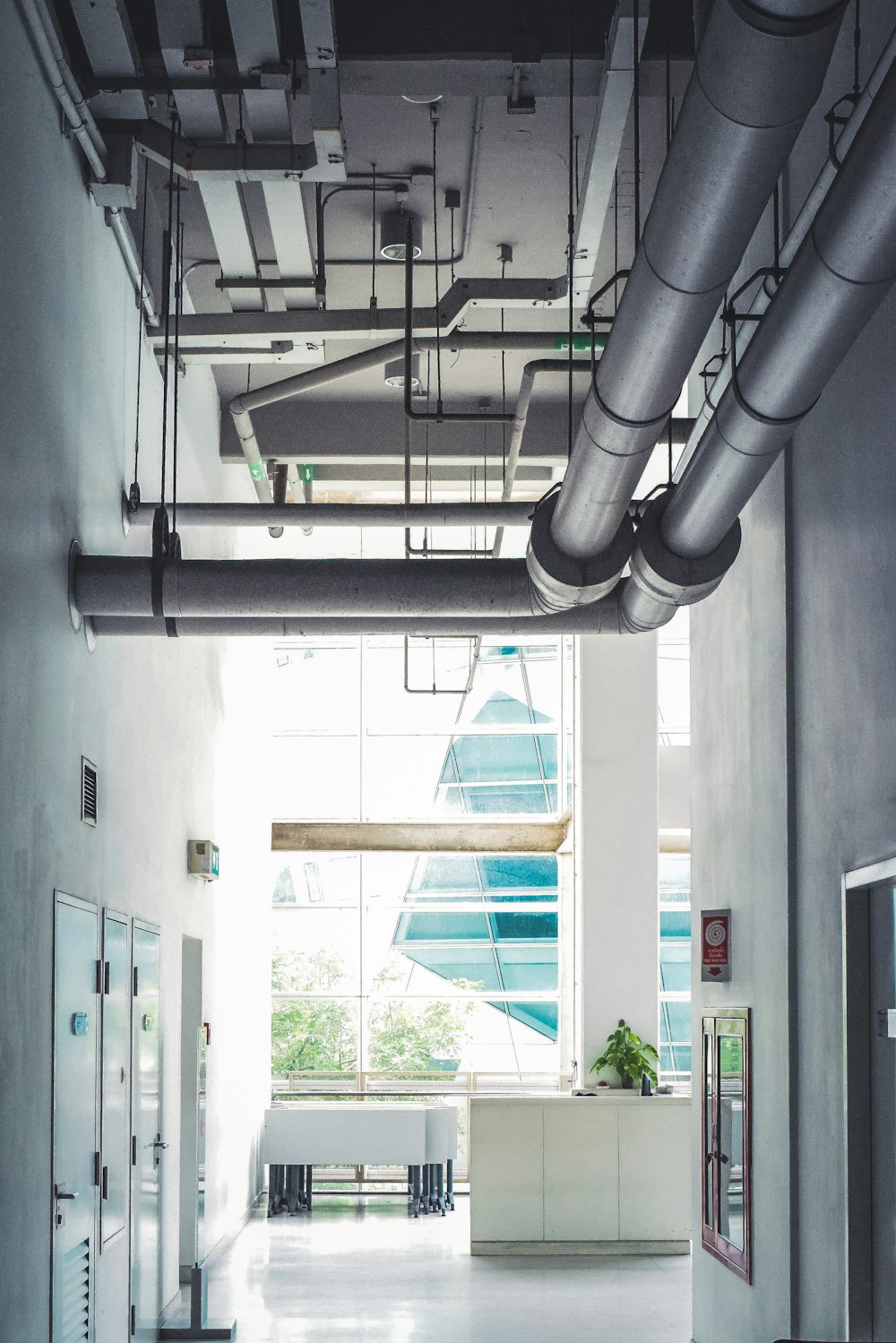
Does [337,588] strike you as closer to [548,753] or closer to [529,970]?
[548,753]

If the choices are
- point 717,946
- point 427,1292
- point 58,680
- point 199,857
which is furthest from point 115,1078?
point 427,1292

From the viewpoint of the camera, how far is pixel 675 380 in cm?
370

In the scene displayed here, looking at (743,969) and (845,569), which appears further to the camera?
(743,969)

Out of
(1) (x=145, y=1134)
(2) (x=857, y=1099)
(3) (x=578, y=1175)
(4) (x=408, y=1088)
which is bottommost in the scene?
(4) (x=408, y=1088)

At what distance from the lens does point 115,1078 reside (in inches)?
246

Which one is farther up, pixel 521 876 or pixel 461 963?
pixel 521 876

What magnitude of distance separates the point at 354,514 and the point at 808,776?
3.24m

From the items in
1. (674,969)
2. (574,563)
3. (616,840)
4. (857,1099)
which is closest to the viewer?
(857,1099)

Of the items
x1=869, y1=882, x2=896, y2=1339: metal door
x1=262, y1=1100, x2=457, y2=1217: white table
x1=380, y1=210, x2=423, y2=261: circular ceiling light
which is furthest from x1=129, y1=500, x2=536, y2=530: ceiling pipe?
x1=262, y1=1100, x2=457, y2=1217: white table

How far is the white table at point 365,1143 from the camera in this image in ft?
39.6

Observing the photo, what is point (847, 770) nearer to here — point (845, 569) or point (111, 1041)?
point (845, 569)

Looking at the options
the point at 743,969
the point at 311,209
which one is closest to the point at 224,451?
the point at 311,209

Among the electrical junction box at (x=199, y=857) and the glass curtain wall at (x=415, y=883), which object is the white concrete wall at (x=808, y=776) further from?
the glass curtain wall at (x=415, y=883)

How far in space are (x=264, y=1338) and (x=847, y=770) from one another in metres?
4.73
